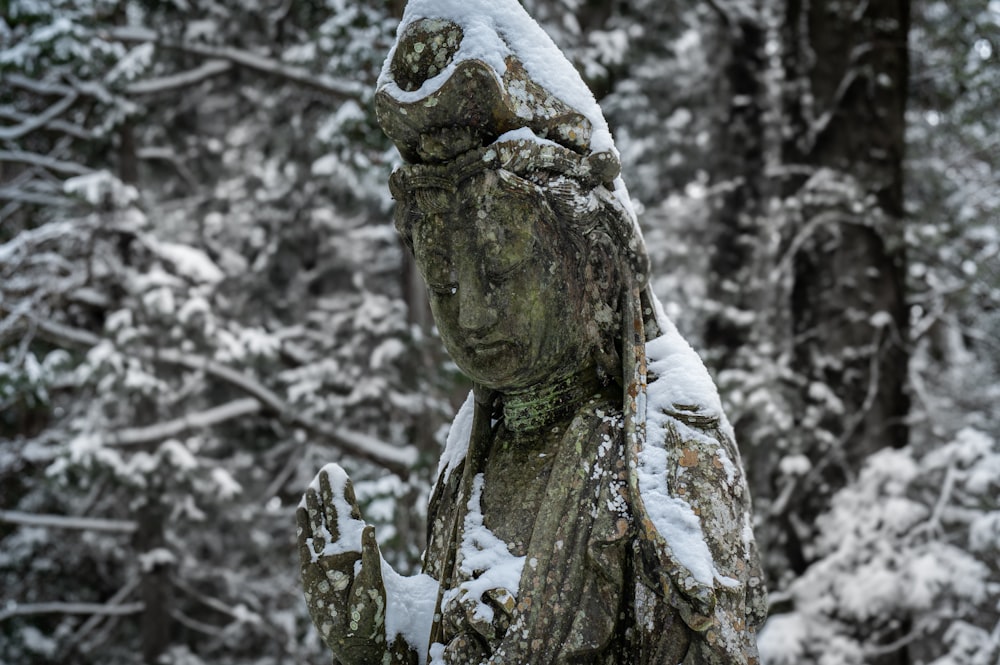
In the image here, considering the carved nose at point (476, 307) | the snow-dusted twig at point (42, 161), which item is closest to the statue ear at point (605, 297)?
the carved nose at point (476, 307)

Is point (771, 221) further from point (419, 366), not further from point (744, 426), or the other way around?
point (419, 366)

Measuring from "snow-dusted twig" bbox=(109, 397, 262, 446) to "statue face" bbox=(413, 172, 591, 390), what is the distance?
6.56 metres

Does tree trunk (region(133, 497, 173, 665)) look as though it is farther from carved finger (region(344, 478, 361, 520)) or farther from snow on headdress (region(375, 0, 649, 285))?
snow on headdress (region(375, 0, 649, 285))

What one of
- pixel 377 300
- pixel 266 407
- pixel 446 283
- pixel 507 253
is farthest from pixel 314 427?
pixel 507 253

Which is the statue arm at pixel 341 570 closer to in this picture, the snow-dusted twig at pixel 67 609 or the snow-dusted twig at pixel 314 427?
the snow-dusted twig at pixel 314 427

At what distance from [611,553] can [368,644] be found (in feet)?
2.02

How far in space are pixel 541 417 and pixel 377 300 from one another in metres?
6.04

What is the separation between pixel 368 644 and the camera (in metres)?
2.10

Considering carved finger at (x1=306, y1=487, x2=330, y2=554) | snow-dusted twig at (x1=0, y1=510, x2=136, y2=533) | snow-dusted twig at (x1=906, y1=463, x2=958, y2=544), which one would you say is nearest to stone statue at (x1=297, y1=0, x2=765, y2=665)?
carved finger at (x1=306, y1=487, x2=330, y2=554)

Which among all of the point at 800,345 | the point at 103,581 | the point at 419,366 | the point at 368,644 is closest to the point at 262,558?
the point at 103,581

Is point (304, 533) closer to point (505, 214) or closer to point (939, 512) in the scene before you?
point (505, 214)

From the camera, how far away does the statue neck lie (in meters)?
2.19

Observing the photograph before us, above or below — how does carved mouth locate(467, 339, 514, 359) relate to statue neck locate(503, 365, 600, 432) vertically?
above

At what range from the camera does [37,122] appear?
834cm
